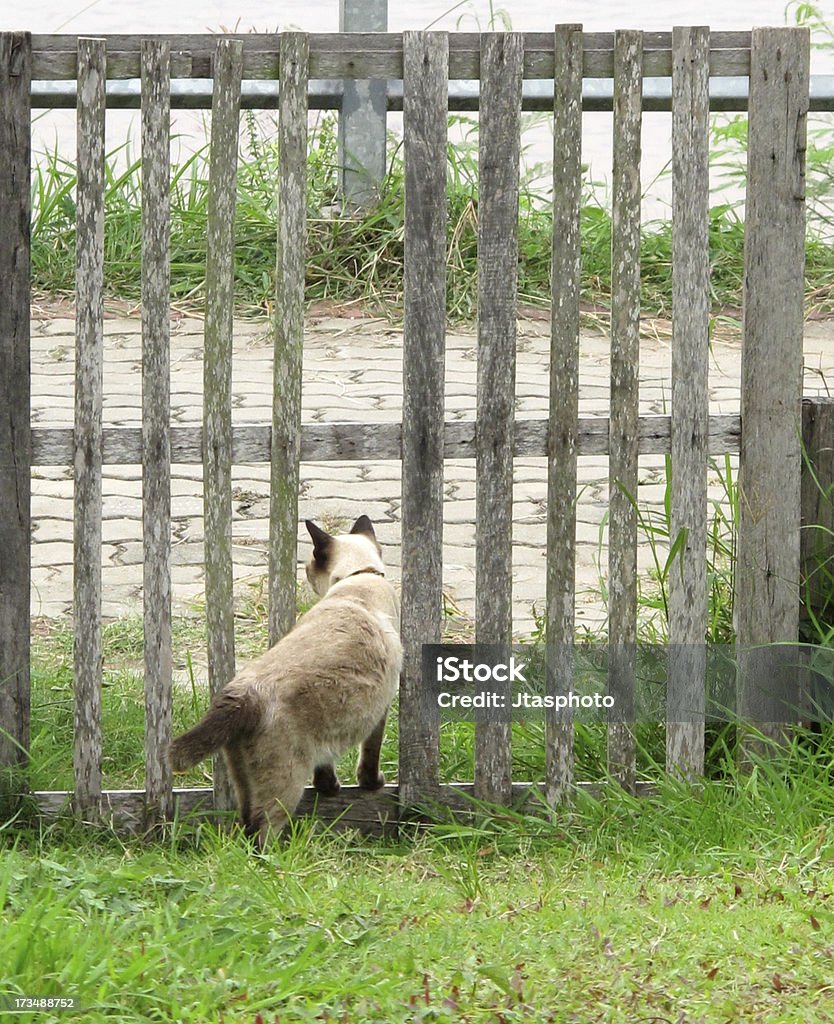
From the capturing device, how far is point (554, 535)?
4.35 meters

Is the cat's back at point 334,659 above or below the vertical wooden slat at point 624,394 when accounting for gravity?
below

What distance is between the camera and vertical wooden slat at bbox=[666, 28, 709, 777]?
423cm

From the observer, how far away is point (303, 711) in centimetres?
410

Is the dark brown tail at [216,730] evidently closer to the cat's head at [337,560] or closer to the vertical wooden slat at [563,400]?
the cat's head at [337,560]

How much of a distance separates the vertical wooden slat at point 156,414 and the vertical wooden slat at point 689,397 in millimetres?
1376

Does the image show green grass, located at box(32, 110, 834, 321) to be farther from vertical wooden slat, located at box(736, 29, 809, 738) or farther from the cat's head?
vertical wooden slat, located at box(736, 29, 809, 738)

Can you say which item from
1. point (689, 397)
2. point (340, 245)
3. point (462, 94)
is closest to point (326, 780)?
point (689, 397)

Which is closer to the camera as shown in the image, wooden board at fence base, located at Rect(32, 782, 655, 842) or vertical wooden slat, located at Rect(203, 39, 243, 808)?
vertical wooden slat, located at Rect(203, 39, 243, 808)

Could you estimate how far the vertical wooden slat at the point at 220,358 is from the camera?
4.10m

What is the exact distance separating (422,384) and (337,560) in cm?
68

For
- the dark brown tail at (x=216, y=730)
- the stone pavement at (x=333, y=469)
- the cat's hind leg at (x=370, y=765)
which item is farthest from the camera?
the stone pavement at (x=333, y=469)

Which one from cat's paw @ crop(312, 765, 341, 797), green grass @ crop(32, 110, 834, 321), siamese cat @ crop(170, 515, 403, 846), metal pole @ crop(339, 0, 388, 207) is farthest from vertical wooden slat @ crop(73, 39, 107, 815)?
metal pole @ crop(339, 0, 388, 207)

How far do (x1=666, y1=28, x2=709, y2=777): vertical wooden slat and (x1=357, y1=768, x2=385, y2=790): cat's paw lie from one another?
0.85m

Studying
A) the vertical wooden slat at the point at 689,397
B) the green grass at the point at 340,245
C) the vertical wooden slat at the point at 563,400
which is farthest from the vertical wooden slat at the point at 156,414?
the green grass at the point at 340,245
